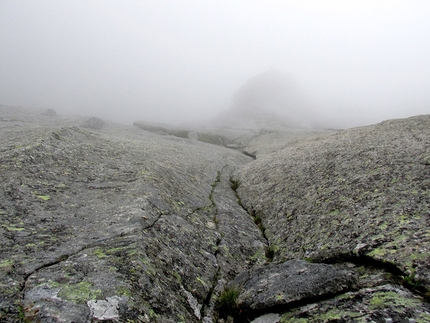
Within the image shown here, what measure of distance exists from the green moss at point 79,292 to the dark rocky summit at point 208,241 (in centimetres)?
4

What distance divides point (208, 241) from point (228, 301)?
3719mm

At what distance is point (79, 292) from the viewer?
271 inches

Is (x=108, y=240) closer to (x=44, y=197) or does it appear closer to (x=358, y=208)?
(x=44, y=197)

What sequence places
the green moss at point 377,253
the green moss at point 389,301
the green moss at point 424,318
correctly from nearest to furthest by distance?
the green moss at point 424,318
the green moss at point 389,301
the green moss at point 377,253

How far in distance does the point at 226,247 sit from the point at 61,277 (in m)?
7.02

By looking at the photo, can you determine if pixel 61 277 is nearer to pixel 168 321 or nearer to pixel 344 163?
pixel 168 321

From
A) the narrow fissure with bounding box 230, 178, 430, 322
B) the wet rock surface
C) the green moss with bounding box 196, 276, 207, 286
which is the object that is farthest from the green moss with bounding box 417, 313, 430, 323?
the green moss with bounding box 196, 276, 207, 286

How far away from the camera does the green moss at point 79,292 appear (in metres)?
6.67

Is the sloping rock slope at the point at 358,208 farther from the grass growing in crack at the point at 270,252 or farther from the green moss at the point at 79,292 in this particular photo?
the green moss at the point at 79,292

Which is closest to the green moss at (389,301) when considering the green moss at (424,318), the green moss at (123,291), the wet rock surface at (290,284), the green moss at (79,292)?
Answer: the green moss at (424,318)

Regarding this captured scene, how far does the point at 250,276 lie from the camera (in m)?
9.91

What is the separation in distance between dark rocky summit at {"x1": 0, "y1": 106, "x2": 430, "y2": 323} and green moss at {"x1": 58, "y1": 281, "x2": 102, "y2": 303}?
37 millimetres

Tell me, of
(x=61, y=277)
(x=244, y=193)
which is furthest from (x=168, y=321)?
(x=244, y=193)

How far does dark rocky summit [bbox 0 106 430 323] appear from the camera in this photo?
23.3ft
